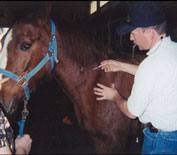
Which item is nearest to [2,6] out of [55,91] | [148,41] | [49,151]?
[55,91]

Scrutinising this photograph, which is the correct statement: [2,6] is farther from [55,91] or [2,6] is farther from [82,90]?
[82,90]

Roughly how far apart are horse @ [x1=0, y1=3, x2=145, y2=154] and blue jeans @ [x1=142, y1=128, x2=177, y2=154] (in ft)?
1.37

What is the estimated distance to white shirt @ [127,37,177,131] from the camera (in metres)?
0.92

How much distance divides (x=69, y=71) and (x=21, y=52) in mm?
454

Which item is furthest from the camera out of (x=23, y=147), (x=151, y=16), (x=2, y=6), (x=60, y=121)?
(x=2, y=6)

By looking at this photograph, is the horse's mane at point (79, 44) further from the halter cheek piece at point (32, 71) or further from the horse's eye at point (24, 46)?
the horse's eye at point (24, 46)

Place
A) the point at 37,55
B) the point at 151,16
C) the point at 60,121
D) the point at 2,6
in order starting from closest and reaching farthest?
the point at 151,16 < the point at 37,55 < the point at 60,121 < the point at 2,6

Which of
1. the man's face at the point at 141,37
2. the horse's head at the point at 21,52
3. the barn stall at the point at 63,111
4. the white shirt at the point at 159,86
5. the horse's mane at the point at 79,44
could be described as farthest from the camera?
the barn stall at the point at 63,111

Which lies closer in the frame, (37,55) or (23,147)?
(23,147)

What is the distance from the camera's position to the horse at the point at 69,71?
1265 millimetres

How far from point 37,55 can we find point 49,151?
1.96 meters

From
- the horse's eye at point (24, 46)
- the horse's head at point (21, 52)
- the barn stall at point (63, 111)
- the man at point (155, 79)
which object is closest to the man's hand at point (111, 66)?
the barn stall at point (63, 111)

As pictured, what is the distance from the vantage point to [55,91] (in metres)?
5.04

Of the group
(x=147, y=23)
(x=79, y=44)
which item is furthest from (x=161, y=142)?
(x=79, y=44)
